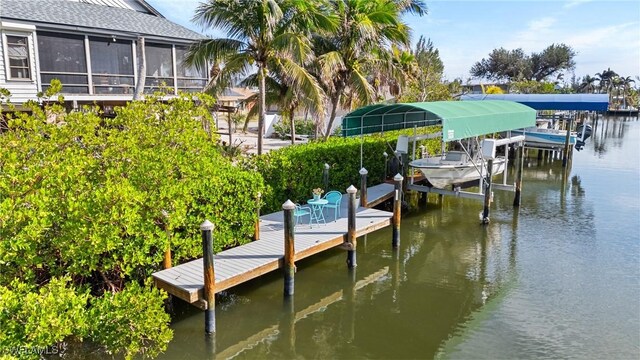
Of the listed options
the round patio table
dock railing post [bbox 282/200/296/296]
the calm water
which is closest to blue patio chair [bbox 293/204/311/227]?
the round patio table

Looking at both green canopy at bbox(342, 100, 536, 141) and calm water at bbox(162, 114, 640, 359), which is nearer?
calm water at bbox(162, 114, 640, 359)

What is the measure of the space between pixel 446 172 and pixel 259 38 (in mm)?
7529

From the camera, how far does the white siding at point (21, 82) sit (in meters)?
18.3

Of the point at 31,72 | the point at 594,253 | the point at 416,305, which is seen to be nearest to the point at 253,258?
the point at 416,305

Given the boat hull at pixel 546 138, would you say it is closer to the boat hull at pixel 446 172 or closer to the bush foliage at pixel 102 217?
the boat hull at pixel 446 172

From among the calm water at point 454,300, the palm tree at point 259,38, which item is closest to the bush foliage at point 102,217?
the calm water at point 454,300

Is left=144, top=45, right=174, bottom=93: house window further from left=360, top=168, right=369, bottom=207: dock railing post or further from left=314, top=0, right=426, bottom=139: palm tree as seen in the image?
left=360, top=168, right=369, bottom=207: dock railing post

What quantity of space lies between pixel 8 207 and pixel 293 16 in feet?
35.3

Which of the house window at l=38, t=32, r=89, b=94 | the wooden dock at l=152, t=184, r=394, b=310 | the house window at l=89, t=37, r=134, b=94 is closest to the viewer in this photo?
the wooden dock at l=152, t=184, r=394, b=310

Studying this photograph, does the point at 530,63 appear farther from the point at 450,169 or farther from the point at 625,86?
the point at 450,169

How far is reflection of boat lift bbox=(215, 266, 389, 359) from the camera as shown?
8.09 meters

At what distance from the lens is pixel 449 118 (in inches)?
496

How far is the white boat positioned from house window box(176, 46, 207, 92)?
13.6 meters

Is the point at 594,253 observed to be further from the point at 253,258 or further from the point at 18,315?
the point at 18,315
